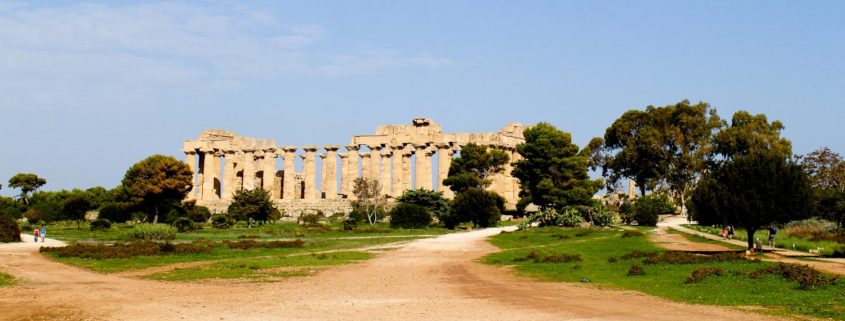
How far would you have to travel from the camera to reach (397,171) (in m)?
91.2

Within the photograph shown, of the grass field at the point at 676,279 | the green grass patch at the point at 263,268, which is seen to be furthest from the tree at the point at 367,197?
the green grass patch at the point at 263,268

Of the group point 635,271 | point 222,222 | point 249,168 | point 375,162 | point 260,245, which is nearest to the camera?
point 635,271

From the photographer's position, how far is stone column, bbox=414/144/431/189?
8944cm

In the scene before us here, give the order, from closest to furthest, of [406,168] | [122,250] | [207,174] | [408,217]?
[122,250] → [408,217] → [406,168] → [207,174]

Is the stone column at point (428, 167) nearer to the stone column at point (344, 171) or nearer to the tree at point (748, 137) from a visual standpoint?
Result: the stone column at point (344, 171)

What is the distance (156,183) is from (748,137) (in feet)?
188

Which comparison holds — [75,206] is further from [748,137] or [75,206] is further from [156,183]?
[748,137]

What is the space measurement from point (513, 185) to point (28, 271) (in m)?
68.3

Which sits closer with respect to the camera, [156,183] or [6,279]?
[6,279]

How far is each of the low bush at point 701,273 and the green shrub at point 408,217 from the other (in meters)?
42.2

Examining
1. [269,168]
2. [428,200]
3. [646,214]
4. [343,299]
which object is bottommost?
[343,299]

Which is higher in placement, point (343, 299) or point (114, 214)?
point (114, 214)

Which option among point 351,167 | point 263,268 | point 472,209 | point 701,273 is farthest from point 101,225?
point 701,273

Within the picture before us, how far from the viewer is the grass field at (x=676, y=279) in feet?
64.1
